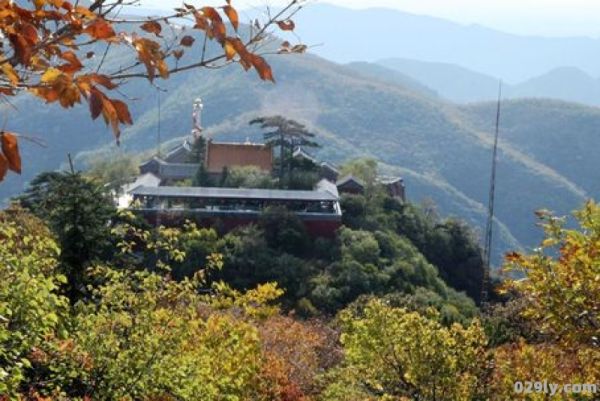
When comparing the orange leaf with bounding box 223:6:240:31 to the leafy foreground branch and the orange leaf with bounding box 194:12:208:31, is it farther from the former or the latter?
the leafy foreground branch

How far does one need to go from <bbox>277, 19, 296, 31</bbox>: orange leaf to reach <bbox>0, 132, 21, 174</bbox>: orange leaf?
0.83 m

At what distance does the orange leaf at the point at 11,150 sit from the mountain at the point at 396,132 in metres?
91.2

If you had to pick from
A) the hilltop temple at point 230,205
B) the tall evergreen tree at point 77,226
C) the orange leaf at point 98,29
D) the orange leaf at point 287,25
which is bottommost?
the hilltop temple at point 230,205

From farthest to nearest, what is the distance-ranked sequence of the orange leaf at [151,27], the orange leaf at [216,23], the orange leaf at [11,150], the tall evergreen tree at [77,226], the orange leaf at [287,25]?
1. the tall evergreen tree at [77,226]
2. the orange leaf at [287,25]
3. the orange leaf at [151,27]
4. the orange leaf at [216,23]
5. the orange leaf at [11,150]

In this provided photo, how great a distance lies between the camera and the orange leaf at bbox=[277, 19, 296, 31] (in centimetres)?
214

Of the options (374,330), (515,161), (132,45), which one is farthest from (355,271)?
(515,161)

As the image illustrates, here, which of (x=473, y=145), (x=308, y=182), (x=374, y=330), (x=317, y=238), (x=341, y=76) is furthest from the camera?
(x=341, y=76)

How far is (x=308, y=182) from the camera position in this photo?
31.4 meters

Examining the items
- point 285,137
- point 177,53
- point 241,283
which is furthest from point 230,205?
point 177,53

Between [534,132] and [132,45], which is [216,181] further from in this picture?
[534,132]

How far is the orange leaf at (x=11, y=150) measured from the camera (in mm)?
1538

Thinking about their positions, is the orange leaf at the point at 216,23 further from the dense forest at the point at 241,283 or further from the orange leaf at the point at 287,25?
the orange leaf at the point at 287,25

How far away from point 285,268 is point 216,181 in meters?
8.75

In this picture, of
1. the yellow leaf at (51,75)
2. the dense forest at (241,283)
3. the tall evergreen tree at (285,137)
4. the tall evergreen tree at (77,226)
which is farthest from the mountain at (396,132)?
the yellow leaf at (51,75)
